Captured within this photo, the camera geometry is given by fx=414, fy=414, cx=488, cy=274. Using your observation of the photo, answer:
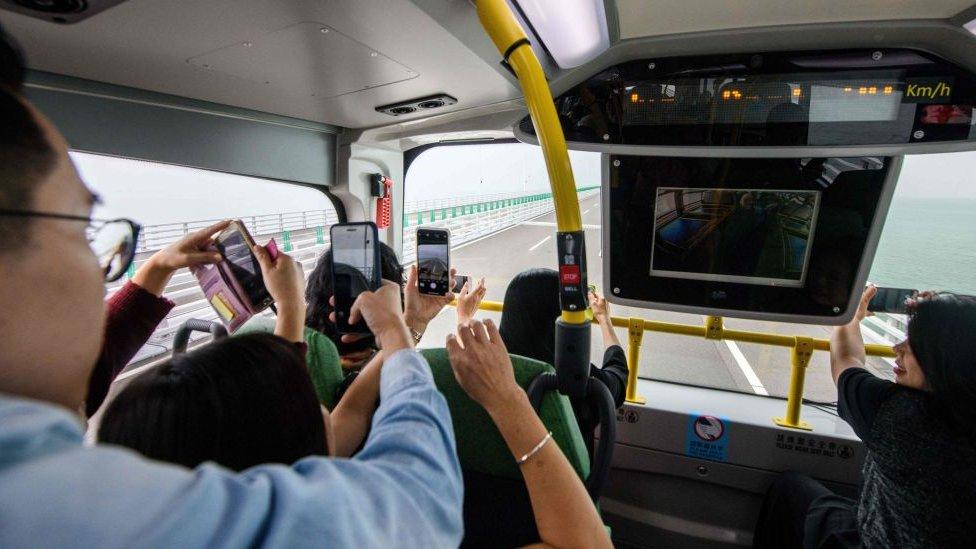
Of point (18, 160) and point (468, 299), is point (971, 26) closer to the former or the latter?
point (468, 299)

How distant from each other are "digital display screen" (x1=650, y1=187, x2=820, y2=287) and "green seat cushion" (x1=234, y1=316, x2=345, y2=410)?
1587mm

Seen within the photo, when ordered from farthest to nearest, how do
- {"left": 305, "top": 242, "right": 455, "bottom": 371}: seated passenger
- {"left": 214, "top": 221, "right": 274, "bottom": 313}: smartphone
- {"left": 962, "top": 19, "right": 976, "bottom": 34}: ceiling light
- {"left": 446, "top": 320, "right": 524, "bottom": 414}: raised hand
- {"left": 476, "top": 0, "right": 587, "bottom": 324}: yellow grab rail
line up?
{"left": 305, "top": 242, "right": 455, "bottom": 371}: seated passenger
{"left": 962, "top": 19, "right": 976, "bottom": 34}: ceiling light
{"left": 214, "top": 221, "right": 274, "bottom": 313}: smartphone
{"left": 446, "top": 320, "right": 524, "bottom": 414}: raised hand
{"left": 476, "top": 0, "right": 587, "bottom": 324}: yellow grab rail

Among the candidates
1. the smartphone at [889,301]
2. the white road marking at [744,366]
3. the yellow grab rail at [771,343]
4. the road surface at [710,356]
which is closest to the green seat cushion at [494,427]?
the yellow grab rail at [771,343]

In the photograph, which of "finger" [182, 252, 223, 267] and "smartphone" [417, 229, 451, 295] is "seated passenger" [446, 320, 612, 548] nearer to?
"smartphone" [417, 229, 451, 295]

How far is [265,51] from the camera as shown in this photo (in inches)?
51.4

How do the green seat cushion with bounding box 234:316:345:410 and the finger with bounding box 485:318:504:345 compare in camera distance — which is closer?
the finger with bounding box 485:318:504:345

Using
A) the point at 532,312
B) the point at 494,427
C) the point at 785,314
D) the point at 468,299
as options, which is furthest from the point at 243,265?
the point at 785,314

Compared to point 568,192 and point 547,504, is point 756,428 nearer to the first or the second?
point 547,504

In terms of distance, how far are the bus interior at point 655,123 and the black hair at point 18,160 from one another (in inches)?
28.0

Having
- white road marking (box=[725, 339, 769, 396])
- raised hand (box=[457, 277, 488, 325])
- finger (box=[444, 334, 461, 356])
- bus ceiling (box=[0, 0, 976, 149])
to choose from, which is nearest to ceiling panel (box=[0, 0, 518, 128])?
bus ceiling (box=[0, 0, 976, 149])

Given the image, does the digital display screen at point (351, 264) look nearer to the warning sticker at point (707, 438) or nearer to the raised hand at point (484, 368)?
the raised hand at point (484, 368)

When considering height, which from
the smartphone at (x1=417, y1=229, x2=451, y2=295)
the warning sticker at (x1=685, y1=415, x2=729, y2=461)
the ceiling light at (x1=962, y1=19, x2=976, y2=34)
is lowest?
the warning sticker at (x1=685, y1=415, x2=729, y2=461)

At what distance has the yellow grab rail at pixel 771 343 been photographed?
2.15 meters

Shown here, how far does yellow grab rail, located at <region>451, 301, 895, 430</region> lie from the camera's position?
84.5 inches
